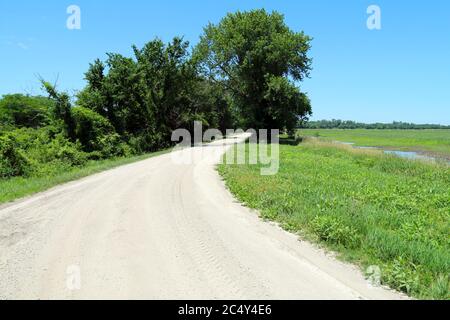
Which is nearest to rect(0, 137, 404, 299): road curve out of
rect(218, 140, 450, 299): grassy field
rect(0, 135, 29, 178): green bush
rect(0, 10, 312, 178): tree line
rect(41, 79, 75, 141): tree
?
rect(218, 140, 450, 299): grassy field

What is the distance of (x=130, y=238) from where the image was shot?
7.21 metres

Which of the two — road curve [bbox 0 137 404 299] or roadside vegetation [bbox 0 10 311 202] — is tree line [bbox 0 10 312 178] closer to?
roadside vegetation [bbox 0 10 311 202]

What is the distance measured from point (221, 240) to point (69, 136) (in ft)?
73.8

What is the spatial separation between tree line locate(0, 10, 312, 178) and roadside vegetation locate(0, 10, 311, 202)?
3.4 inches

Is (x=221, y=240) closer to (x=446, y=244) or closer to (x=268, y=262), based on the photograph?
(x=268, y=262)

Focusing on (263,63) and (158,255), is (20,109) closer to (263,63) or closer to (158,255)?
(263,63)

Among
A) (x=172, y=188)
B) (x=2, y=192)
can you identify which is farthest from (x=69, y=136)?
(x=172, y=188)

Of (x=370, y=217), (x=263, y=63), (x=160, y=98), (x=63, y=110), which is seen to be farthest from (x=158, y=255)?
(x=263, y=63)

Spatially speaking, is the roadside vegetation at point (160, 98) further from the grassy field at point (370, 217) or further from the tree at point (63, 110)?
the grassy field at point (370, 217)

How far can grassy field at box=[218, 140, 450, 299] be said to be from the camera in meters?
5.69

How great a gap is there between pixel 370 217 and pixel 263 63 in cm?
3447

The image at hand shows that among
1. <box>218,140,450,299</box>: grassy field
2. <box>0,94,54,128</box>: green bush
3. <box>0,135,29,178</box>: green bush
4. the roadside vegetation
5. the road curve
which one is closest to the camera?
the road curve
